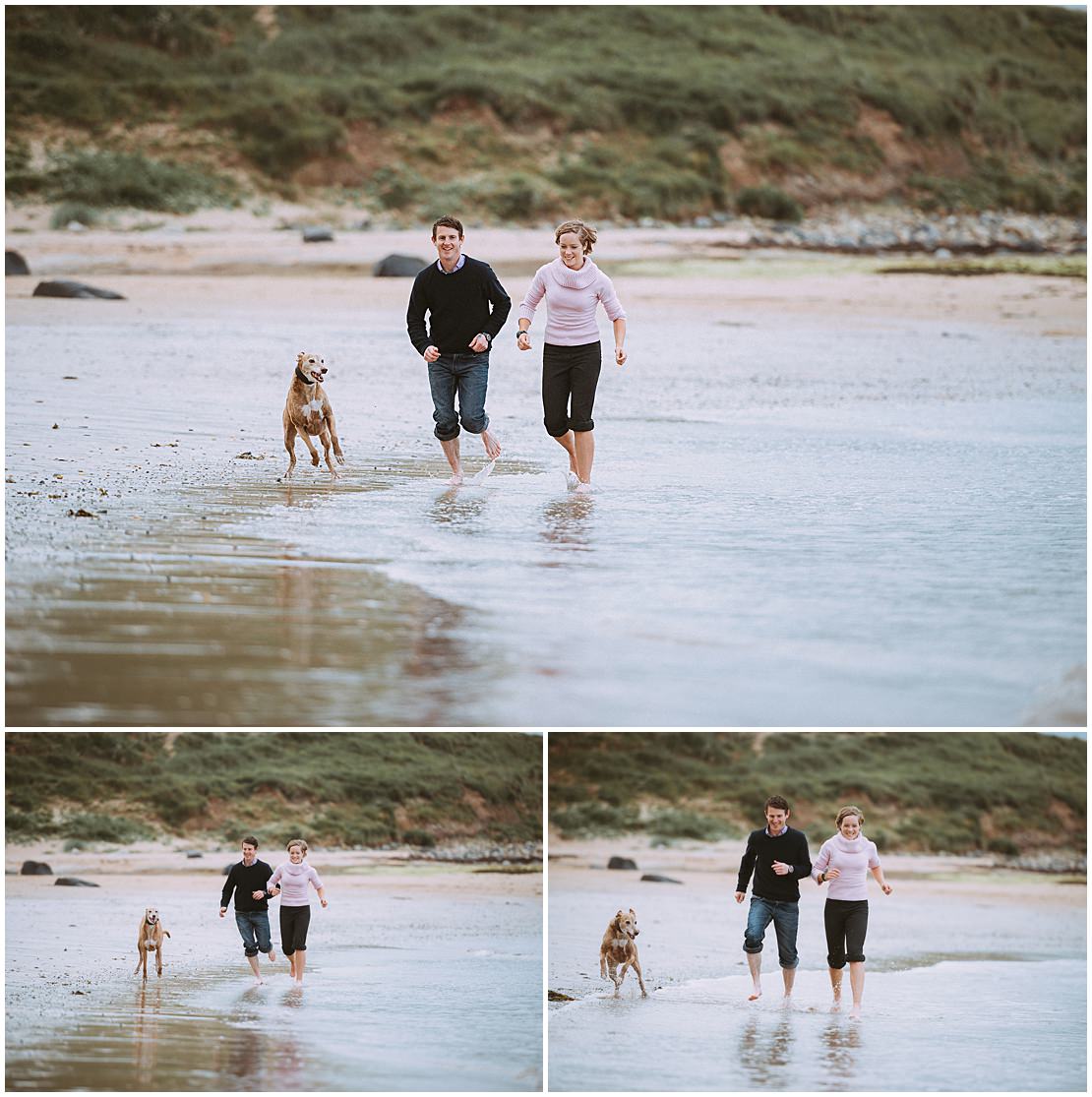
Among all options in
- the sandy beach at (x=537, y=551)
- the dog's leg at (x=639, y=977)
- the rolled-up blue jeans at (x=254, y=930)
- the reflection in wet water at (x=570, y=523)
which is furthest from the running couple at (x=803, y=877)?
the rolled-up blue jeans at (x=254, y=930)

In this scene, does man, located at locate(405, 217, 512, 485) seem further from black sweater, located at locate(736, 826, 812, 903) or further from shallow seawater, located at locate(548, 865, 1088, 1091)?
shallow seawater, located at locate(548, 865, 1088, 1091)

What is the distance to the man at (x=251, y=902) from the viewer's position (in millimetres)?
6402

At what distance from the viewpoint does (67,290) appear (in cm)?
1275

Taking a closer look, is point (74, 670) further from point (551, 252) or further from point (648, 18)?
point (648, 18)

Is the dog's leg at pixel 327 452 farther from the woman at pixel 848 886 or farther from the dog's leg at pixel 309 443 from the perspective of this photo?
the woman at pixel 848 886

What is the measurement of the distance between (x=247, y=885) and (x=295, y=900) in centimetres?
21

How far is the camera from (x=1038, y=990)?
6.84 m

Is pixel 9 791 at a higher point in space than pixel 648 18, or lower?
lower

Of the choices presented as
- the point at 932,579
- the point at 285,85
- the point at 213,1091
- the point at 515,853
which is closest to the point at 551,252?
the point at 285,85

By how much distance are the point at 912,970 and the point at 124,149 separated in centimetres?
1304

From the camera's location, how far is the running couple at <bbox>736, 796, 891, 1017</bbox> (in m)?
5.79

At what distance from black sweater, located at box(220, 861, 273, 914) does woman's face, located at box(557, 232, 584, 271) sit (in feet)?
9.27

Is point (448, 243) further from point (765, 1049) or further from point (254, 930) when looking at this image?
point (765, 1049)

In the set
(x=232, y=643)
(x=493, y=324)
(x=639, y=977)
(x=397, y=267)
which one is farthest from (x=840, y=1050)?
(x=397, y=267)
